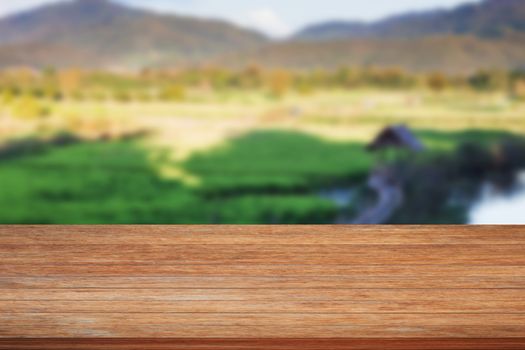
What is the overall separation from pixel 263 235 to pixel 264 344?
104 centimetres

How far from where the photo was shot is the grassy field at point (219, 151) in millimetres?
3748

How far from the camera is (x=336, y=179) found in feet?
12.5

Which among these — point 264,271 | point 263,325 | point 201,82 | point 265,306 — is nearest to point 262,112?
point 201,82

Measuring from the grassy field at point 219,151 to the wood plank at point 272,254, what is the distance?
3.40 feet

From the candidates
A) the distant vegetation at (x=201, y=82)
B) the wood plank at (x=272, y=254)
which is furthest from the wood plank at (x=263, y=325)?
the distant vegetation at (x=201, y=82)

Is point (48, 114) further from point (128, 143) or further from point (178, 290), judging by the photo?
point (178, 290)

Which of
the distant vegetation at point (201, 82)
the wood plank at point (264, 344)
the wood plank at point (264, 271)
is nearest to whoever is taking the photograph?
the wood plank at point (264, 344)

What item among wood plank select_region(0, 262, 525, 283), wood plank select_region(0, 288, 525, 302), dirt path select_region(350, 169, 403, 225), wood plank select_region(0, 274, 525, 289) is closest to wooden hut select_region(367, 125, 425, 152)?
dirt path select_region(350, 169, 403, 225)

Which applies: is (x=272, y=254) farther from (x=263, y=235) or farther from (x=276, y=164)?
(x=276, y=164)

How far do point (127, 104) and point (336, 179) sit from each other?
46.1 inches

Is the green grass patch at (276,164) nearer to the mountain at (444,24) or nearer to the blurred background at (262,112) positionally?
the blurred background at (262,112)

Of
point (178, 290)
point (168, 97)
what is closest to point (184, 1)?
point (168, 97)

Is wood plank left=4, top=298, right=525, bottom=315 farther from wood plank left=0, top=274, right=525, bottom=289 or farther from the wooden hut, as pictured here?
the wooden hut

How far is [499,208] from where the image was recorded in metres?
3.76
